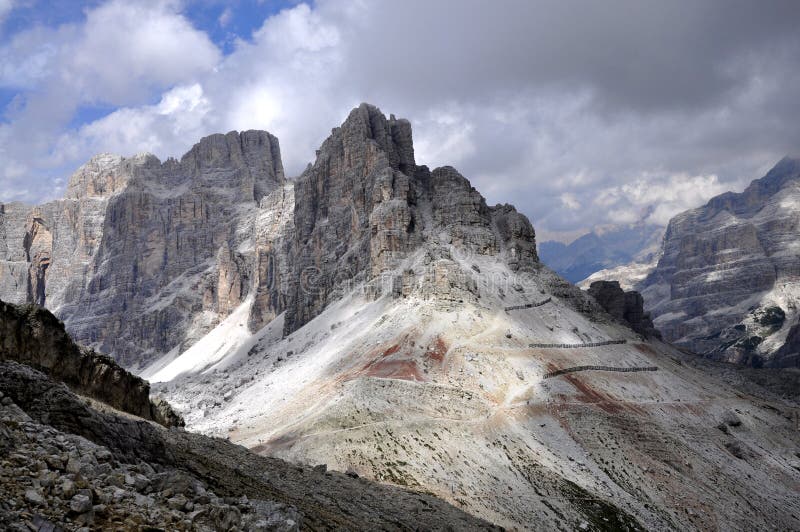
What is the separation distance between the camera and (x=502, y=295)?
126m

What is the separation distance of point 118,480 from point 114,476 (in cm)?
18

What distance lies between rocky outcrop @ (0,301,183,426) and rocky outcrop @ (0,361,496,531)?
8810 mm

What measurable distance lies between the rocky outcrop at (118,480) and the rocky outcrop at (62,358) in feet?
28.9

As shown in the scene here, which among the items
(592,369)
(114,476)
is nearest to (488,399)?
(592,369)

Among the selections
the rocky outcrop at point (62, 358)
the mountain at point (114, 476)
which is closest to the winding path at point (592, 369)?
the mountain at point (114, 476)

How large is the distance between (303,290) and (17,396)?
6466 inches

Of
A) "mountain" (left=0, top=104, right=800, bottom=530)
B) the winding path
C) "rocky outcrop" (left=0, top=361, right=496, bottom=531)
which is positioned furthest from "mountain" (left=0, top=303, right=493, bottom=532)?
the winding path

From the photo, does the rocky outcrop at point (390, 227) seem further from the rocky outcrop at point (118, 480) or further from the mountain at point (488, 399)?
the rocky outcrop at point (118, 480)

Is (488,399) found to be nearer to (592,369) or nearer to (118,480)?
(592,369)

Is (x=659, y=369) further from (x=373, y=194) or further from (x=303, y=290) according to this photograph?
(x=303, y=290)

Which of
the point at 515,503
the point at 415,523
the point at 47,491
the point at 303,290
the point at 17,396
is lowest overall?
the point at 515,503

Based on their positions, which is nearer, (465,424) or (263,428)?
(465,424)

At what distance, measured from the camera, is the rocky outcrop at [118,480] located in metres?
15.4

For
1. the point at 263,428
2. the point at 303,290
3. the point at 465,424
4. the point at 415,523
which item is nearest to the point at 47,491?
the point at 415,523
